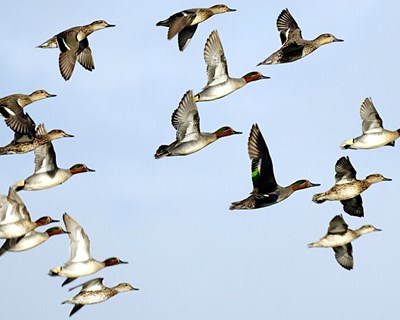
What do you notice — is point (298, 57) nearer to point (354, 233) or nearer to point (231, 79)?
point (231, 79)

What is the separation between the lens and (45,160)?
24.9 m

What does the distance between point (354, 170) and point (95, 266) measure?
19.0ft

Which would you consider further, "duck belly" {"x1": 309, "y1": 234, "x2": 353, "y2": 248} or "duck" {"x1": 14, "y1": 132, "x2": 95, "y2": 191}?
"duck belly" {"x1": 309, "y1": 234, "x2": 353, "y2": 248}

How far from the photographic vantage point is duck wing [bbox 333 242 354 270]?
26859 mm

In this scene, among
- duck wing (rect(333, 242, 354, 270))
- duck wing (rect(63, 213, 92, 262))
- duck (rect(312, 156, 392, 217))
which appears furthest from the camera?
duck wing (rect(333, 242, 354, 270))

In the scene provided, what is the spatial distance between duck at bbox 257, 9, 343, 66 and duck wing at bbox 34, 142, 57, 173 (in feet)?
16.2

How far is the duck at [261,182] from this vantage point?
23.8 meters

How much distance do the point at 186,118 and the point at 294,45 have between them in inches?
161

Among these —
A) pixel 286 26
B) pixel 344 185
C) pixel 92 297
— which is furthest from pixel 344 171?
pixel 92 297

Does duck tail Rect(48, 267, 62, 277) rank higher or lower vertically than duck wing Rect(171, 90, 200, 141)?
lower

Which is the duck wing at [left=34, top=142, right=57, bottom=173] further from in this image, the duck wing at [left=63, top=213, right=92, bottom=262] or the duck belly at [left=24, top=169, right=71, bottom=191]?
the duck wing at [left=63, top=213, right=92, bottom=262]

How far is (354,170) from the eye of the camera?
81.9ft

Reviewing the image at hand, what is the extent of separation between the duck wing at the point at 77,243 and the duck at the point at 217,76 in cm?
368

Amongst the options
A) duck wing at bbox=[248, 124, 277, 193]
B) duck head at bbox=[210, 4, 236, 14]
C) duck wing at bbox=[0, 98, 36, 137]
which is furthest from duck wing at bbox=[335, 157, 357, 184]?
duck wing at bbox=[0, 98, 36, 137]
